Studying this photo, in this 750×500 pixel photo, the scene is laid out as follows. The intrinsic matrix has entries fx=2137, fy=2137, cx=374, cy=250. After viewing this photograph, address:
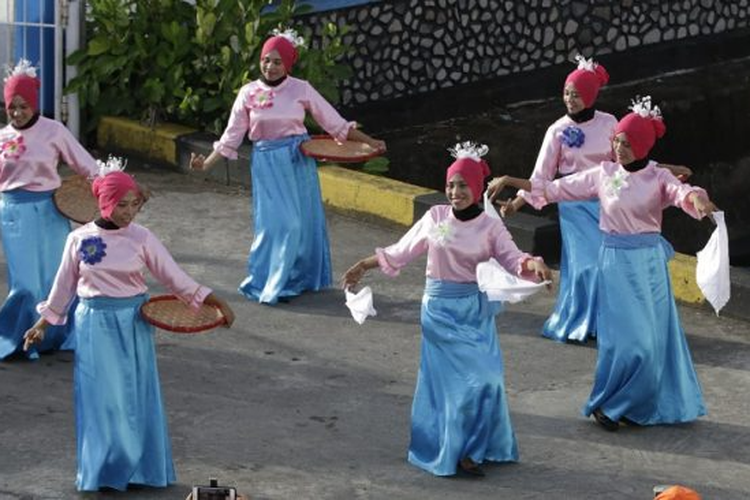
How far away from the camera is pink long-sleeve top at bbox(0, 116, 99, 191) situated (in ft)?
A: 37.6

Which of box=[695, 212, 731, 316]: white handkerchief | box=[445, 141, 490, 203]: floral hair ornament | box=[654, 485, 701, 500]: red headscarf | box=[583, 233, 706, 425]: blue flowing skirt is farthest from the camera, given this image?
box=[583, 233, 706, 425]: blue flowing skirt

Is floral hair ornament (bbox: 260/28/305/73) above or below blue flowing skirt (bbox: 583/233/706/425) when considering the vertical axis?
above

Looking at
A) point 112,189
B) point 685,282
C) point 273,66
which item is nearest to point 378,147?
point 273,66

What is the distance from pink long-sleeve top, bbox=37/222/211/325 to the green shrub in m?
6.09

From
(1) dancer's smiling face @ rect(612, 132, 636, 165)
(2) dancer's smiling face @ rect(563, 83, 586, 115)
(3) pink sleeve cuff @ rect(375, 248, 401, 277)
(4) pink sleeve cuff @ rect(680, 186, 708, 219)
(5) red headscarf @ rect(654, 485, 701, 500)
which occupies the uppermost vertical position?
(2) dancer's smiling face @ rect(563, 83, 586, 115)

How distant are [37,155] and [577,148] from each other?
2986mm

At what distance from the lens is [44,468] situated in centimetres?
1000

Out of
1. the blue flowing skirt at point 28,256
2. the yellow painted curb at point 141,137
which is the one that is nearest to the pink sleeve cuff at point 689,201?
the blue flowing skirt at point 28,256

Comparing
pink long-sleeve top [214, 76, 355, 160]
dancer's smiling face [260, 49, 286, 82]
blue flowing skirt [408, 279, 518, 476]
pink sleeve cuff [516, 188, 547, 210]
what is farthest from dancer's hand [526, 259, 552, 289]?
dancer's smiling face [260, 49, 286, 82]

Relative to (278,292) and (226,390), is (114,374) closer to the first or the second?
(226,390)

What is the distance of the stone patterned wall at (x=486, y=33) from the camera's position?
17.4 m

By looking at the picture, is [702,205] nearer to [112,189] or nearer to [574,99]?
[574,99]

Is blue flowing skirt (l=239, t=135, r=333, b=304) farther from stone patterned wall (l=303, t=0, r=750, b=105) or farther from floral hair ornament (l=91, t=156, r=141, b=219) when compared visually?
stone patterned wall (l=303, t=0, r=750, b=105)

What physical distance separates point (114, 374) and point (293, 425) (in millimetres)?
1378
